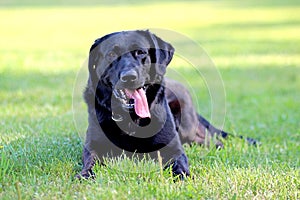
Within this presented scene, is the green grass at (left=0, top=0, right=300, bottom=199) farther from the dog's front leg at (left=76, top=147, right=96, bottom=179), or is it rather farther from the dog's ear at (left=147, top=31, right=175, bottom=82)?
the dog's ear at (left=147, top=31, right=175, bottom=82)

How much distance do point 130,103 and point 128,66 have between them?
378mm

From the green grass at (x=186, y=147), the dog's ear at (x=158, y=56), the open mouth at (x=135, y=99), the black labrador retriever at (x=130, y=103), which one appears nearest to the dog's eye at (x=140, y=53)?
the black labrador retriever at (x=130, y=103)

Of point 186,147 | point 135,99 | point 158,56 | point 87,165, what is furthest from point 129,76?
point 186,147

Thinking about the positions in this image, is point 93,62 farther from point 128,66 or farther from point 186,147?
point 186,147

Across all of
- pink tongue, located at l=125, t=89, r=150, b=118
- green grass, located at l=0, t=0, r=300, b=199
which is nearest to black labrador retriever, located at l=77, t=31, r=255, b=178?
pink tongue, located at l=125, t=89, r=150, b=118

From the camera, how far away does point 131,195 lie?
4223 millimetres

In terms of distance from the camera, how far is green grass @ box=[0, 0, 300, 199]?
177 inches

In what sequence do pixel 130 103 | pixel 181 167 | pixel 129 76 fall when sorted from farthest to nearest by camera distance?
pixel 130 103
pixel 181 167
pixel 129 76

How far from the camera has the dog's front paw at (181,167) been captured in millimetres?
4969

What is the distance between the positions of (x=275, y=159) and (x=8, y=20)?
848 inches

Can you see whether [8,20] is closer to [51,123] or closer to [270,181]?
[51,123]

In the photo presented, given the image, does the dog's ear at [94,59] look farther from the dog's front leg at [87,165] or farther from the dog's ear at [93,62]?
the dog's front leg at [87,165]

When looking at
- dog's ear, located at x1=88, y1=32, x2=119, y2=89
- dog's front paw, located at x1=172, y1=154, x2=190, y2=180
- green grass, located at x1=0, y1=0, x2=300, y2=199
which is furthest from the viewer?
dog's ear, located at x1=88, y1=32, x2=119, y2=89

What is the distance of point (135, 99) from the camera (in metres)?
5.17
